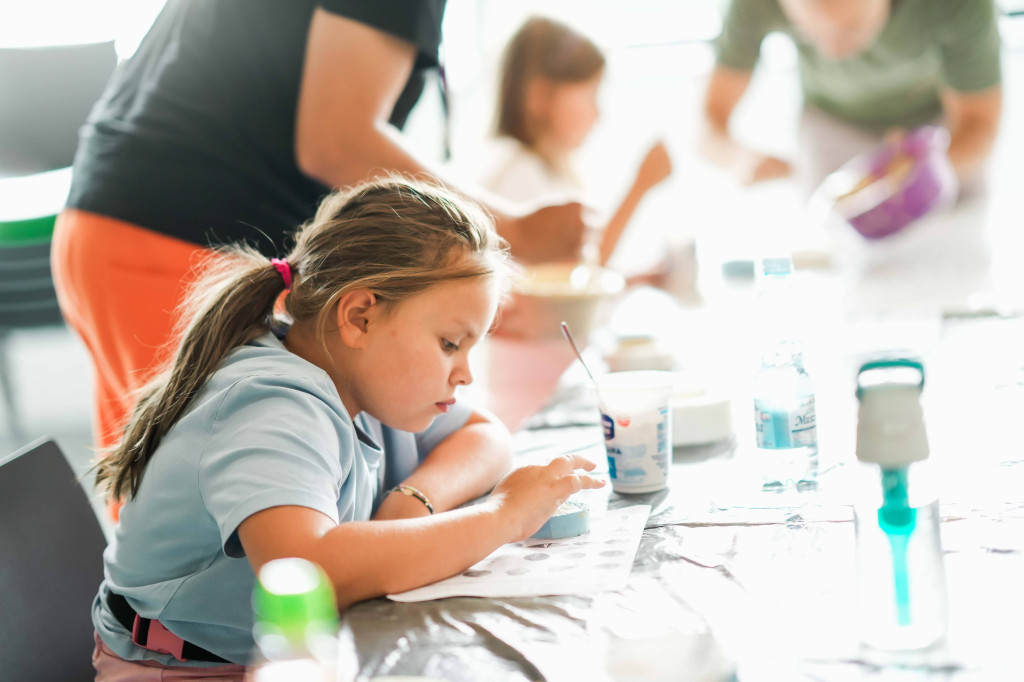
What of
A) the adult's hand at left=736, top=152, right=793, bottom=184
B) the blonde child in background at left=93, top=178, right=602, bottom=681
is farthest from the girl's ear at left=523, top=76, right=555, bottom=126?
the blonde child in background at left=93, top=178, right=602, bottom=681

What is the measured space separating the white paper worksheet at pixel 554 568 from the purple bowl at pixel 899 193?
4.42 ft

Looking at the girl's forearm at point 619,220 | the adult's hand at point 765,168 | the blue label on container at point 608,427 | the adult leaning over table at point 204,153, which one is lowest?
the girl's forearm at point 619,220

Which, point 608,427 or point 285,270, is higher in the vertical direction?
point 285,270

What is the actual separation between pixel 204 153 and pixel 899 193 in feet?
4.67

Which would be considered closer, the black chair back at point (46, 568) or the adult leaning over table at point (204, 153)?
the black chair back at point (46, 568)

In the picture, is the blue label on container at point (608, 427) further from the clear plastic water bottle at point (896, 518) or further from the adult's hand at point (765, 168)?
the adult's hand at point (765, 168)

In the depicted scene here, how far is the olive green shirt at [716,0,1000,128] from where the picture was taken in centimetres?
221

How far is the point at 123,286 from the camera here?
4.08 feet

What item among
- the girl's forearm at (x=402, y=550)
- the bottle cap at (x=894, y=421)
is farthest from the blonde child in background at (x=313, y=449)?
the bottle cap at (x=894, y=421)

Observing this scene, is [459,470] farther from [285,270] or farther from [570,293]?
[570,293]

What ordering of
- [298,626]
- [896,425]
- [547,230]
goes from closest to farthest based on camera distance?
[896,425]
[298,626]
[547,230]

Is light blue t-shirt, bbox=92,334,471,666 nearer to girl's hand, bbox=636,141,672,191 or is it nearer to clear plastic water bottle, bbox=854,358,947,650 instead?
clear plastic water bottle, bbox=854,358,947,650

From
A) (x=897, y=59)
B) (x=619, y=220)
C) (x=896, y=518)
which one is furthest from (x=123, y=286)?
(x=897, y=59)

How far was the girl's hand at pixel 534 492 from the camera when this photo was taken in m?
0.79
